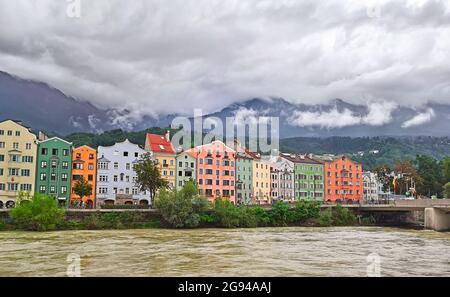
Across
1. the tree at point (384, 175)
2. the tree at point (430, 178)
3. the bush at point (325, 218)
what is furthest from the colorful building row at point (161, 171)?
the bush at point (325, 218)

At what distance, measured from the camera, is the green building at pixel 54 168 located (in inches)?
2456

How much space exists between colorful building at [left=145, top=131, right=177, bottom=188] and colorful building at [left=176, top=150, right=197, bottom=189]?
76cm

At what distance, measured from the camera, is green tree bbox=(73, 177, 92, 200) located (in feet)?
196

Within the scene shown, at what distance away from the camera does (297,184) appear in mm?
89250

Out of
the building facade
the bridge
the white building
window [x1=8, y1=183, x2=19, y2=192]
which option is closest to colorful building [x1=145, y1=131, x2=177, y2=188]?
the building facade

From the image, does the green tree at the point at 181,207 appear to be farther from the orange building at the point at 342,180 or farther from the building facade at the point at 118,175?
the orange building at the point at 342,180

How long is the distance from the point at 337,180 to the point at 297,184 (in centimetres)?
934

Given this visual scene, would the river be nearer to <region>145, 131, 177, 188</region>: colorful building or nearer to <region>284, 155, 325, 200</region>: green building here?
<region>145, 131, 177, 188</region>: colorful building

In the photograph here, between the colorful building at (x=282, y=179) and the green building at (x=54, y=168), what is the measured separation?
3783cm

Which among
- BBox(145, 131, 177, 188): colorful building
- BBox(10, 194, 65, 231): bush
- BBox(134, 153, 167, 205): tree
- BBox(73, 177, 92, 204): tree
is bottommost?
BBox(10, 194, 65, 231): bush

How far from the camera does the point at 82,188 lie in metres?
59.7

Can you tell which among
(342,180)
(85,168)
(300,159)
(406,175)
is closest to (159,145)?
(85,168)
